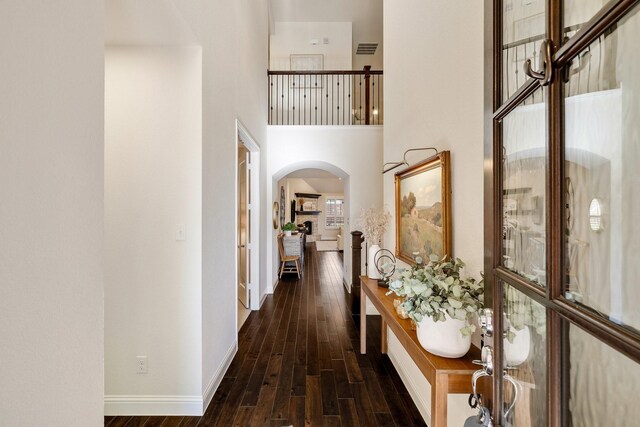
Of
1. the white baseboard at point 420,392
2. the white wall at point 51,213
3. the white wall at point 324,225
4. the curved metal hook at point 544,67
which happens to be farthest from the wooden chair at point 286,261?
the white wall at point 324,225

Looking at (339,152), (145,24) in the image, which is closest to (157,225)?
(145,24)

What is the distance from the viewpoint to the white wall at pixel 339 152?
16.7 feet

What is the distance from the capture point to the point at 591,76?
49 centimetres

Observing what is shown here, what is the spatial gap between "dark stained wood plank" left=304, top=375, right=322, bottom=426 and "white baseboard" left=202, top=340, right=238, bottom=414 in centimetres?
73

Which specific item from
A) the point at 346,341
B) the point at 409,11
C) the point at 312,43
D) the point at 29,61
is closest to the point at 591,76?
the point at 29,61

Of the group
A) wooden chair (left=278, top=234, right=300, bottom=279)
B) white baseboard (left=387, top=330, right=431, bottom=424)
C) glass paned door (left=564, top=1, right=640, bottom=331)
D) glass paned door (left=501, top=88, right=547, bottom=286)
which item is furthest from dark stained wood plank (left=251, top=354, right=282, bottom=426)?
wooden chair (left=278, top=234, right=300, bottom=279)

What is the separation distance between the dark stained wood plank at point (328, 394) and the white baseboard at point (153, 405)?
0.89 meters

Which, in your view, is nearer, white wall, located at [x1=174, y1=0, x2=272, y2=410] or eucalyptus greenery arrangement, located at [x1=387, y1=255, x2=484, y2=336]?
eucalyptus greenery arrangement, located at [x1=387, y1=255, x2=484, y2=336]

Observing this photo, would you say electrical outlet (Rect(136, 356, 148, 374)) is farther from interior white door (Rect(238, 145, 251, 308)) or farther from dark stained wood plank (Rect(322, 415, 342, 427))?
interior white door (Rect(238, 145, 251, 308))

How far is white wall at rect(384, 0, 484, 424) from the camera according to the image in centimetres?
148

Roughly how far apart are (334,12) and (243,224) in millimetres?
4912

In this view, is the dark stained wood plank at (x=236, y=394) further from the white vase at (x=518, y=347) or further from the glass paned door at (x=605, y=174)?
the glass paned door at (x=605, y=174)

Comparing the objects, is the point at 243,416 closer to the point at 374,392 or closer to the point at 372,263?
the point at 374,392

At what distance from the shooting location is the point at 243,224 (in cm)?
456
